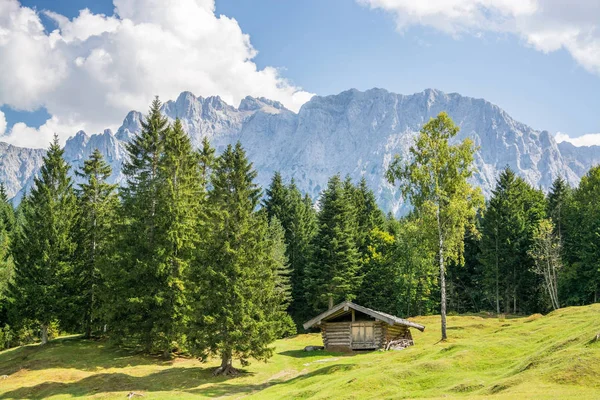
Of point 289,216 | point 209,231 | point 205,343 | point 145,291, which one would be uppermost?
point 289,216

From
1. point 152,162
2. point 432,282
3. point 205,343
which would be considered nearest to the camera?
point 205,343

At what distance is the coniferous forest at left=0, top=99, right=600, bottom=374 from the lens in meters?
33.5

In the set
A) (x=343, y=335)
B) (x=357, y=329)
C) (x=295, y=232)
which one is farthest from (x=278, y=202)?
(x=357, y=329)

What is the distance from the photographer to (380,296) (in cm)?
6706

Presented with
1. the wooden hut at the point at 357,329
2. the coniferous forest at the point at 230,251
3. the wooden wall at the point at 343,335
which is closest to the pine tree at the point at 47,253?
the coniferous forest at the point at 230,251

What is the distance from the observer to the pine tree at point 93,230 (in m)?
45.0

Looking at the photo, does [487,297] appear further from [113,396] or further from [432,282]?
[113,396]

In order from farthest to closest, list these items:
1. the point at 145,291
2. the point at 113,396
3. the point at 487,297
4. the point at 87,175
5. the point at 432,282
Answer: the point at 487,297
the point at 432,282
the point at 87,175
the point at 145,291
the point at 113,396

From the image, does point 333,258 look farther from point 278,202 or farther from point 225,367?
point 225,367

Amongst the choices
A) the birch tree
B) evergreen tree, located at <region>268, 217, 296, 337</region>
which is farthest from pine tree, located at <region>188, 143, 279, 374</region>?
the birch tree

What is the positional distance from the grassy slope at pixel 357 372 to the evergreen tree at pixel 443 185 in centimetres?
→ 847

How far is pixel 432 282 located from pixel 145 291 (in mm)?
41679

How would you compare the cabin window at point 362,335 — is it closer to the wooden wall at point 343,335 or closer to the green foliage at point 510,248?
the wooden wall at point 343,335

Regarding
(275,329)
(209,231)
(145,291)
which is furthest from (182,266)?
(275,329)
